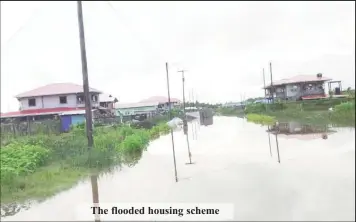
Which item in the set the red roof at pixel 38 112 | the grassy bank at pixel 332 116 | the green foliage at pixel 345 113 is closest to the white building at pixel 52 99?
the red roof at pixel 38 112

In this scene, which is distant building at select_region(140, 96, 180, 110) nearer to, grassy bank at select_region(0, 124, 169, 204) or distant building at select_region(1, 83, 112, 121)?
distant building at select_region(1, 83, 112, 121)

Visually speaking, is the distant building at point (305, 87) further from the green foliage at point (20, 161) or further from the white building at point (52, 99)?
the green foliage at point (20, 161)

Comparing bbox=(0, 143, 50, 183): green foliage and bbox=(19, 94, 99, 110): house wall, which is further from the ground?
bbox=(19, 94, 99, 110): house wall

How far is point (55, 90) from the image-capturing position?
140 ft

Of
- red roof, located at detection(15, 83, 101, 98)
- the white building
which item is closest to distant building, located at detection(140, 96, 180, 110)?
red roof, located at detection(15, 83, 101, 98)

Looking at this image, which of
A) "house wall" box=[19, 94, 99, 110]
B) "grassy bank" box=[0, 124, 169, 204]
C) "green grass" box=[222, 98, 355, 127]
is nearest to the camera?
"grassy bank" box=[0, 124, 169, 204]

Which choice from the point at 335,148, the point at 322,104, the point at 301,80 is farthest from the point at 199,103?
the point at 335,148

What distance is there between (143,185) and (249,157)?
5.76 m

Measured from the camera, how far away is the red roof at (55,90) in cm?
4131

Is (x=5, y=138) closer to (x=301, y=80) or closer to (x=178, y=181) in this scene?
(x=178, y=181)

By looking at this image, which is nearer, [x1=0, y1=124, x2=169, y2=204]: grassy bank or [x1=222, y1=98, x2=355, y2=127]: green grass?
[x1=0, y1=124, x2=169, y2=204]: grassy bank

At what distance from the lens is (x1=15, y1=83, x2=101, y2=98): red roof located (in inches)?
1626

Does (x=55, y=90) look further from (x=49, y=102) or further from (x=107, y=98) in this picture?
(x=107, y=98)

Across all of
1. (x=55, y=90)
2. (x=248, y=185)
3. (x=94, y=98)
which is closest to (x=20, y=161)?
(x=248, y=185)
